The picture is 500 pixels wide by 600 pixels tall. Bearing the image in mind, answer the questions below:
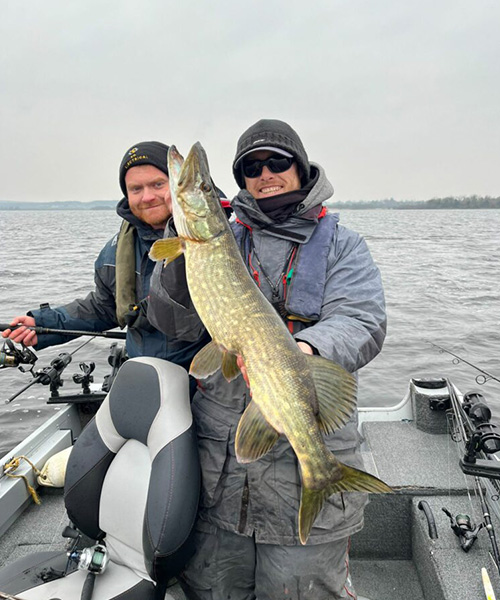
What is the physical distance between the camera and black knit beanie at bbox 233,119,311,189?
2.66m

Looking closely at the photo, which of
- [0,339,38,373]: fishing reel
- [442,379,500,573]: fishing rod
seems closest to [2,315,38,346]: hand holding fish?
[0,339,38,373]: fishing reel

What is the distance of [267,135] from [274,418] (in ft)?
5.00

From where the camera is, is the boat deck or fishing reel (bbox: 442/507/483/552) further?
the boat deck

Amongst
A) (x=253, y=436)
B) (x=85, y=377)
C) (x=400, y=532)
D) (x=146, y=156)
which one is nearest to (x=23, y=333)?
(x=85, y=377)

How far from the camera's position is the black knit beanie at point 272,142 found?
8.74 ft

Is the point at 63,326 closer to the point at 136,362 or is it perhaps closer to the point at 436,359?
the point at 136,362

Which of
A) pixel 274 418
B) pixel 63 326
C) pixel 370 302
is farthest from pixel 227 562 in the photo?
pixel 63 326

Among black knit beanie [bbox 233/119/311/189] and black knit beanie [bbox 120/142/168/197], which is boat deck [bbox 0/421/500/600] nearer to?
black knit beanie [bbox 233/119/311/189]

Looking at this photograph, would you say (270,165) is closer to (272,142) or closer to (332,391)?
(272,142)

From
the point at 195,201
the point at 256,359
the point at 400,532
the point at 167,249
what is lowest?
the point at 400,532

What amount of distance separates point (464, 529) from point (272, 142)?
2692mm

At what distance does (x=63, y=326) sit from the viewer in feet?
12.4

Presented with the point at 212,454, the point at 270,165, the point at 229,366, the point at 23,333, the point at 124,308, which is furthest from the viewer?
the point at 23,333

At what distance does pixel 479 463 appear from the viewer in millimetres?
2861
